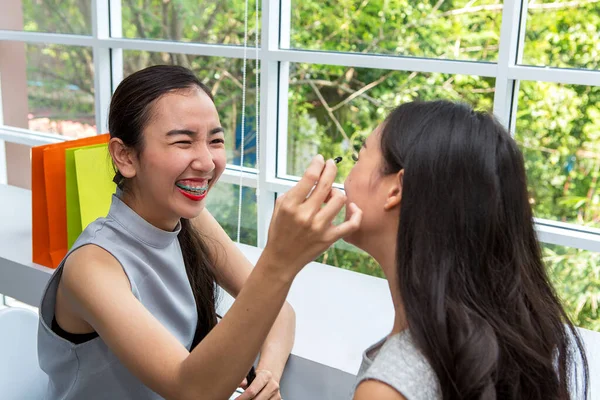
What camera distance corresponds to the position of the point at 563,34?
2.22m

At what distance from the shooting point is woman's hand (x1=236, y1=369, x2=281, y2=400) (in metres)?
1.32

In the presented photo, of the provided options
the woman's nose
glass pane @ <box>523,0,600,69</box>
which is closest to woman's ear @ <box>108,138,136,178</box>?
the woman's nose

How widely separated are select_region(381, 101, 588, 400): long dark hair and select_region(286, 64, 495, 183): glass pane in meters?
1.65

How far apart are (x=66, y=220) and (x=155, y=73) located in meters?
0.65

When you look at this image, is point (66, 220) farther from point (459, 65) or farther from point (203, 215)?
point (459, 65)

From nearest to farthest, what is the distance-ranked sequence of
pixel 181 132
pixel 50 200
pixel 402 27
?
pixel 181 132, pixel 50 200, pixel 402 27

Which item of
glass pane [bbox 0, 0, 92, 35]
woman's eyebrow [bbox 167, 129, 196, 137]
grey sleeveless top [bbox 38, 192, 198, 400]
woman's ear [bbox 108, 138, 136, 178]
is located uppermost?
glass pane [bbox 0, 0, 92, 35]

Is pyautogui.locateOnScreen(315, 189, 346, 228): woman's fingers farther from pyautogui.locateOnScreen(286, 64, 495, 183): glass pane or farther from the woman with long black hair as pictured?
pyautogui.locateOnScreen(286, 64, 495, 183): glass pane

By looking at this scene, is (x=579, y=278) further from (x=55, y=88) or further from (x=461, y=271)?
(x=55, y=88)

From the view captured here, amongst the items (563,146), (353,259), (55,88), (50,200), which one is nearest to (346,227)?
(50,200)

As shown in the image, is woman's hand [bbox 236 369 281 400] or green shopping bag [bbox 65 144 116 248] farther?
green shopping bag [bbox 65 144 116 248]

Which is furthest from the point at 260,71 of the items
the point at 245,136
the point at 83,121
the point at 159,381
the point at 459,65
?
the point at 159,381

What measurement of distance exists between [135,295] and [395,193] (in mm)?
548

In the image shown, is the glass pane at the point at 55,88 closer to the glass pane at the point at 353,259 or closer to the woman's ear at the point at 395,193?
the glass pane at the point at 353,259
